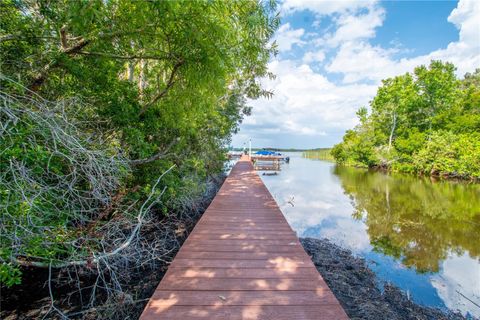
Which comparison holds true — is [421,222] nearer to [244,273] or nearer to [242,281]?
[244,273]

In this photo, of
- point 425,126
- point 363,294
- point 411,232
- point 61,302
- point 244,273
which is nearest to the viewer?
point 244,273

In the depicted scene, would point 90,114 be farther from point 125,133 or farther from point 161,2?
point 161,2

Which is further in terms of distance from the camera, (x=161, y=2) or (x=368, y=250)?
(x=368, y=250)

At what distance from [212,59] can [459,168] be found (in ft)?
65.8

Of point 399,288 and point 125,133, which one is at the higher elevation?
point 125,133

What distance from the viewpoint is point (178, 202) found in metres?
4.91

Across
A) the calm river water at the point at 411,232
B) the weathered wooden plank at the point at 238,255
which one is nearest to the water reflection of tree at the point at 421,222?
the calm river water at the point at 411,232

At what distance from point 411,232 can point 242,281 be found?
18.9 feet

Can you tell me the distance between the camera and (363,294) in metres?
2.96

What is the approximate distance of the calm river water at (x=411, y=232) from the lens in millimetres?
3617

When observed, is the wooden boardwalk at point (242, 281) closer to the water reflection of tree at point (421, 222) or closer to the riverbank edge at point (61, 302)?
the riverbank edge at point (61, 302)

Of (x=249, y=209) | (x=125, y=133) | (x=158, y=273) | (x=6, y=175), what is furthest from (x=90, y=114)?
(x=249, y=209)

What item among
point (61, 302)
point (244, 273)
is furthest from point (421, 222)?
point (61, 302)

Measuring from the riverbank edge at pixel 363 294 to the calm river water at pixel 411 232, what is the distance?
0.27 metres
